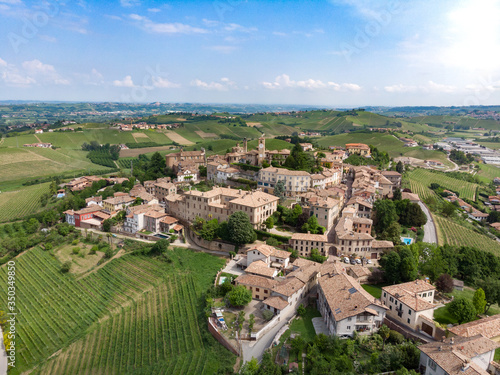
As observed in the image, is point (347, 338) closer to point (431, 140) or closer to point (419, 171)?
point (419, 171)

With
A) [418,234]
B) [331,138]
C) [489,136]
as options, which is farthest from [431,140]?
[418,234]

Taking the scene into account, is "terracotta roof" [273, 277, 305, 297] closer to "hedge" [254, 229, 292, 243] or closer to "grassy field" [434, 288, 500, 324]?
"hedge" [254, 229, 292, 243]

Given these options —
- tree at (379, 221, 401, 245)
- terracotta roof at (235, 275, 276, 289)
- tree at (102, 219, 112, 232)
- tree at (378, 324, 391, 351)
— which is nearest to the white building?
tree at (378, 324, 391, 351)

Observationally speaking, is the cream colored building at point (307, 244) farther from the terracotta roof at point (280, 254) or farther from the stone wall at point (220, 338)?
the stone wall at point (220, 338)

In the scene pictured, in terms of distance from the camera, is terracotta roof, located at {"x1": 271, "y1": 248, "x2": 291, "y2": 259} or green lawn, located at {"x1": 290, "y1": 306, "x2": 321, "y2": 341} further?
terracotta roof, located at {"x1": 271, "y1": 248, "x2": 291, "y2": 259}

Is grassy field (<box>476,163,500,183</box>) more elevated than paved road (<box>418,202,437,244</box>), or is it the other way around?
paved road (<box>418,202,437,244</box>)
